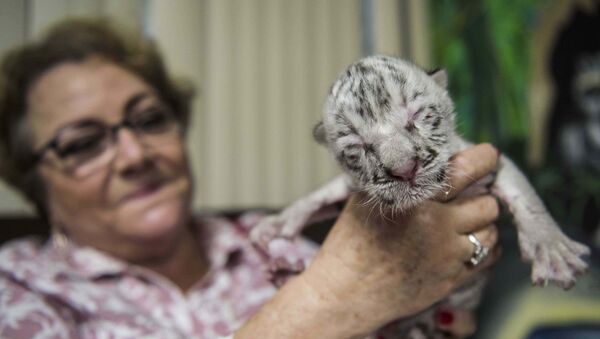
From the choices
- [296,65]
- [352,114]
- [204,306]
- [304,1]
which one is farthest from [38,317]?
[304,1]

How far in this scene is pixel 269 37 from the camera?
2.22 m

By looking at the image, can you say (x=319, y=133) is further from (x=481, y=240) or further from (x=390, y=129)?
(x=481, y=240)

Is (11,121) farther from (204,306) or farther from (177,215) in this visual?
(204,306)

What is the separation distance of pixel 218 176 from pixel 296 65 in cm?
68

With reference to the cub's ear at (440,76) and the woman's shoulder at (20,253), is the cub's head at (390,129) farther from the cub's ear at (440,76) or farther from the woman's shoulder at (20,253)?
the woman's shoulder at (20,253)

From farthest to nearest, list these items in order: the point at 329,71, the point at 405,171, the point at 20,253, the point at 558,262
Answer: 1. the point at 329,71
2. the point at 20,253
3. the point at 558,262
4. the point at 405,171

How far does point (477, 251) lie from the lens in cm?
66

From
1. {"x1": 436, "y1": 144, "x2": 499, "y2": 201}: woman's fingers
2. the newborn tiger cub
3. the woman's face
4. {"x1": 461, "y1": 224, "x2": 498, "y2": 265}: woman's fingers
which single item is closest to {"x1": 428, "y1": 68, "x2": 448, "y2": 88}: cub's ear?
the newborn tiger cub

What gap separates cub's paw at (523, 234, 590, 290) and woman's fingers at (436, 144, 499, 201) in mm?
128

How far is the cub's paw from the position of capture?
0.60 m

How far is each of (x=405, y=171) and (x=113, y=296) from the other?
0.76 meters

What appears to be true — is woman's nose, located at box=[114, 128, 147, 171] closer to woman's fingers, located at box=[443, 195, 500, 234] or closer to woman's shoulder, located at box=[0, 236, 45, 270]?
woman's shoulder, located at box=[0, 236, 45, 270]

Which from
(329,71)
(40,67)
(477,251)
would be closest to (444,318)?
(477,251)

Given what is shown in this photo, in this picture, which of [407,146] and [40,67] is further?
[40,67]
